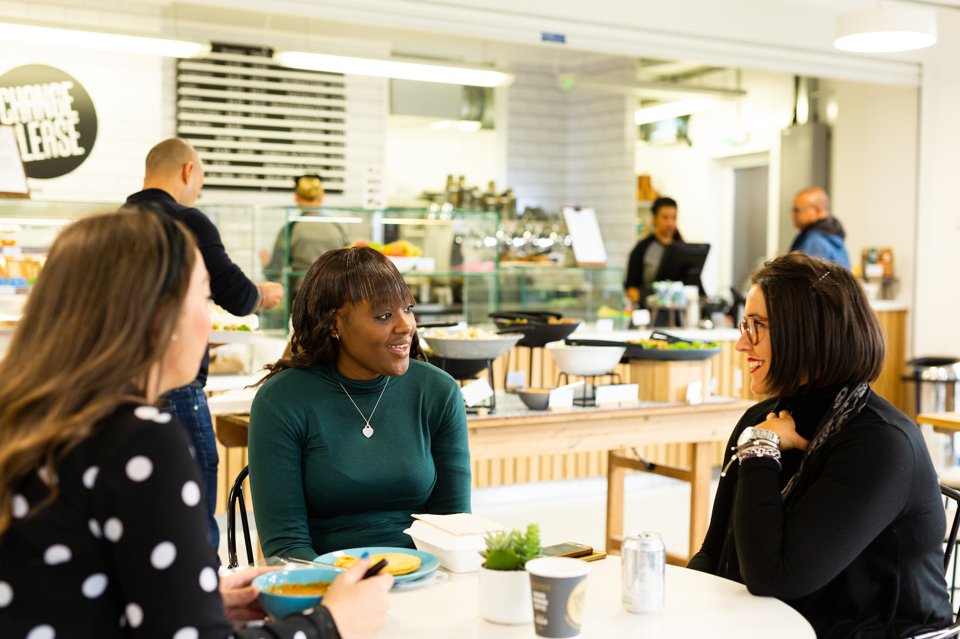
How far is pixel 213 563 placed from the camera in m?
1.25

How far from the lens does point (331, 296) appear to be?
2.50 metres

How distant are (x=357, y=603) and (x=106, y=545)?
362mm

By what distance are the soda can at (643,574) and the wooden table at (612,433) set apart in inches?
83.4

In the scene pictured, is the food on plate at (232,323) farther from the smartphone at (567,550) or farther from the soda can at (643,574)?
the soda can at (643,574)

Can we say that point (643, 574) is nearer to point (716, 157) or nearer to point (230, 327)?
point (230, 327)

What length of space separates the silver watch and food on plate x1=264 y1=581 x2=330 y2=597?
34.3 inches

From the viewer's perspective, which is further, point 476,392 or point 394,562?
point 476,392

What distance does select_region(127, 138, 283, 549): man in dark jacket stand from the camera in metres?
3.55

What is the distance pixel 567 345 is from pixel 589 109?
6.42 metres

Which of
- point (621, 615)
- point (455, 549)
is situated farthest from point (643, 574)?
point (455, 549)

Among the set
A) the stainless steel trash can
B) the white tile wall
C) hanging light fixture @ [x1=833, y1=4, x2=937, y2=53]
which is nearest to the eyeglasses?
hanging light fixture @ [x1=833, y1=4, x2=937, y2=53]

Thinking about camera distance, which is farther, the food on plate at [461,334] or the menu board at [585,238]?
the menu board at [585,238]

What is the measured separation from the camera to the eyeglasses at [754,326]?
211 centimetres

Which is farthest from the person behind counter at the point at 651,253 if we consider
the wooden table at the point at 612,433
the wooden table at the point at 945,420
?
the wooden table at the point at 945,420
